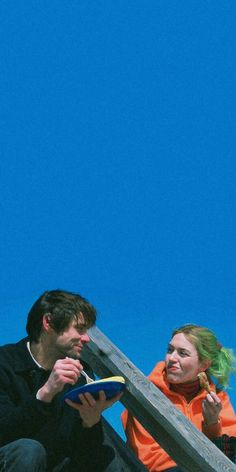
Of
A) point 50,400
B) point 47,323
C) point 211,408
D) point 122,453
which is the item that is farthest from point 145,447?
point 50,400

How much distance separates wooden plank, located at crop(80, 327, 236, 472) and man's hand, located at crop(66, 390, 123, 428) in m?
0.17

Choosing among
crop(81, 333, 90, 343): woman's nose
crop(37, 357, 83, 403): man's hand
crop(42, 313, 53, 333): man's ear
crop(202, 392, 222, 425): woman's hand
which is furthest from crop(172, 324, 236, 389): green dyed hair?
crop(37, 357, 83, 403): man's hand

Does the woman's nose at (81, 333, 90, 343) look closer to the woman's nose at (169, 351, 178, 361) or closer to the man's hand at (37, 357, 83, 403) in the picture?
the man's hand at (37, 357, 83, 403)

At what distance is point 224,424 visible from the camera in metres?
4.39

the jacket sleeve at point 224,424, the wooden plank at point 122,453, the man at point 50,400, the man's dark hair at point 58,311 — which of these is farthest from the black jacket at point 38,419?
the jacket sleeve at point 224,424

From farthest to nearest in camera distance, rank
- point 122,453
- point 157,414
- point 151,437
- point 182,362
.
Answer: point 182,362 < point 151,437 < point 122,453 < point 157,414

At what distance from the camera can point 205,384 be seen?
450 centimetres

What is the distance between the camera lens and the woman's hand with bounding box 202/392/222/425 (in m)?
4.15

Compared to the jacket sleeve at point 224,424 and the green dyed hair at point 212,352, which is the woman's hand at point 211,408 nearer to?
the jacket sleeve at point 224,424

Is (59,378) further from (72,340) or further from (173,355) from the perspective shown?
(173,355)

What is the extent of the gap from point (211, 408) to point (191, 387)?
404 mm

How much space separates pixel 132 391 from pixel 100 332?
18.3 inches

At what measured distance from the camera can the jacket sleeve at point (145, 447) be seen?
425cm

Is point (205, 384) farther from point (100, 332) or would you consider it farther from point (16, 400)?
point (16, 400)
